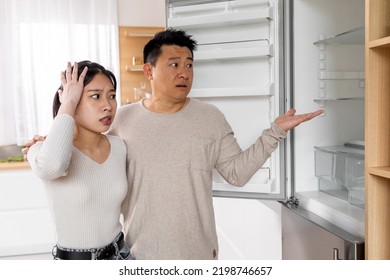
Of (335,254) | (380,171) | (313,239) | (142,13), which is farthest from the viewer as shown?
(142,13)

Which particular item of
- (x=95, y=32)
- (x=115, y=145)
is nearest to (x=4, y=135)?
(x=95, y=32)

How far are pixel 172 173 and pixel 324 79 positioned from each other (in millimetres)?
636

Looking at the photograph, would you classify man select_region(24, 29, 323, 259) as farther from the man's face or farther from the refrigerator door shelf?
the refrigerator door shelf

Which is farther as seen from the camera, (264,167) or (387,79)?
(264,167)

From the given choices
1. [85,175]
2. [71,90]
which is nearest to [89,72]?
[71,90]

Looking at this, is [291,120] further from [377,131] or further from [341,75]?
[341,75]

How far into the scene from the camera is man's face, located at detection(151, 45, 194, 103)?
3.48 feet

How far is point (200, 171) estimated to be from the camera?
1071 mm

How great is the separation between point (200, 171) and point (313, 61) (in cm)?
56

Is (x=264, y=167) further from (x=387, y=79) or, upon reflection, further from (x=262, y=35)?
(x=387, y=79)

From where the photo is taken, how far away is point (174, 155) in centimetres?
104

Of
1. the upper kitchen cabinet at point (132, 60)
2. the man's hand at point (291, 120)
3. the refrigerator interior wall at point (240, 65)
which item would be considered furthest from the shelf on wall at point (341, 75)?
the upper kitchen cabinet at point (132, 60)

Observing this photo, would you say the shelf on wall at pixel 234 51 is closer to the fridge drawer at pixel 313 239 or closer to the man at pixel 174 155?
the man at pixel 174 155

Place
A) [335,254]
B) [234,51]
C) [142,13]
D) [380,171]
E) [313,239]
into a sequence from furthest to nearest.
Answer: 1. [142,13]
2. [234,51]
3. [313,239]
4. [335,254]
5. [380,171]
